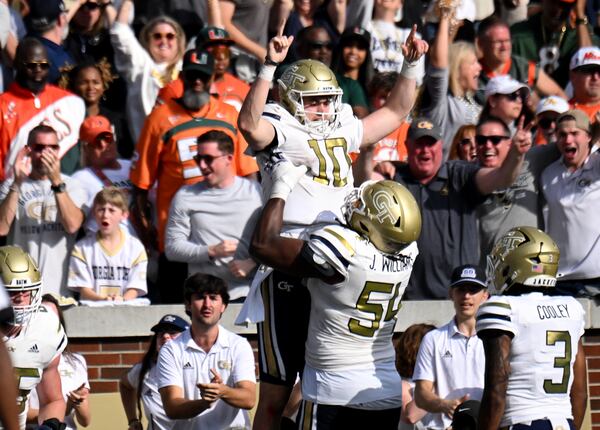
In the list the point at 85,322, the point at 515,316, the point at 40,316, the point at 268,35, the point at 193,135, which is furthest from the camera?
the point at 268,35

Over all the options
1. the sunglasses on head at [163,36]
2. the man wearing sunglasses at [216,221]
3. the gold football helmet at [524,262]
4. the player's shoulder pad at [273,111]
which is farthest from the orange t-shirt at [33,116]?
the gold football helmet at [524,262]

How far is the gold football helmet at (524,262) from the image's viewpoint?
6660 millimetres

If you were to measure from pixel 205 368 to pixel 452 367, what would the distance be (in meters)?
1.45

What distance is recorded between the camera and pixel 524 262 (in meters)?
6.67

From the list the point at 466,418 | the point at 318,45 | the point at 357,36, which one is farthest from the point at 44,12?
the point at 466,418

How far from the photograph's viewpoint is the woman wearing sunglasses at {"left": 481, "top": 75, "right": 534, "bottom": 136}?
1079 centimetres

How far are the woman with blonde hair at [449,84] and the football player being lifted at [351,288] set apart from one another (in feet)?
14.4

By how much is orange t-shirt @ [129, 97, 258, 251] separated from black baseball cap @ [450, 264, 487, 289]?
2.29m

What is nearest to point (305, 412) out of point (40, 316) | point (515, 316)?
point (515, 316)

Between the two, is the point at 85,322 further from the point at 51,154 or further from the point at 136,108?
the point at 136,108

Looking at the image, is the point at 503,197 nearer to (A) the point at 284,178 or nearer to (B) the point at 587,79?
(B) the point at 587,79

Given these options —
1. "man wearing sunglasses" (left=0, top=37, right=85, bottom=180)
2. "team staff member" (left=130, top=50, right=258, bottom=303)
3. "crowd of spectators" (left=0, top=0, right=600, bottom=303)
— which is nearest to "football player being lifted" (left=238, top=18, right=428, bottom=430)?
"crowd of spectators" (left=0, top=0, right=600, bottom=303)

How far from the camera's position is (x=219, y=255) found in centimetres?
978

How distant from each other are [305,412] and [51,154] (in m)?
3.79
